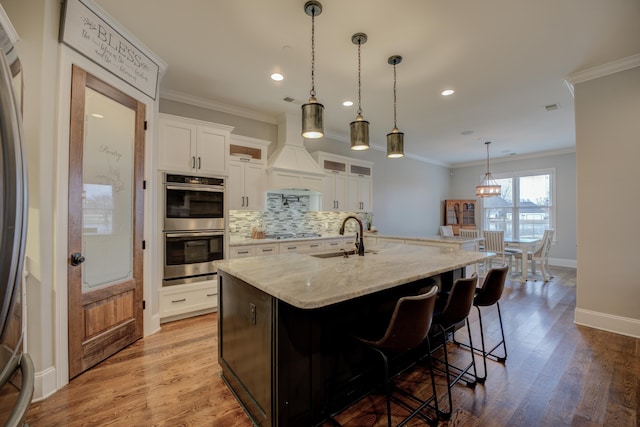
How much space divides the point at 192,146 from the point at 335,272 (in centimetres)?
267

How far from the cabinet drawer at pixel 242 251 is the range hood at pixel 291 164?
1.02m

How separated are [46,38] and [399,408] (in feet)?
11.7

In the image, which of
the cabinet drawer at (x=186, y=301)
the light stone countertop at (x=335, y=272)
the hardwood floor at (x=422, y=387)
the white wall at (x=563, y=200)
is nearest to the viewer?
the light stone countertop at (x=335, y=272)

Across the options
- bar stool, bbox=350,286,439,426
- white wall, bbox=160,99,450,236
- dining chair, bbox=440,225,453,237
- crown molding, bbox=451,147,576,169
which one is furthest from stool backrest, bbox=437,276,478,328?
crown molding, bbox=451,147,576,169

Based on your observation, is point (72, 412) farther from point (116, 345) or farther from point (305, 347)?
point (305, 347)

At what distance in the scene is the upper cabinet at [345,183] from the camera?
5207 mm

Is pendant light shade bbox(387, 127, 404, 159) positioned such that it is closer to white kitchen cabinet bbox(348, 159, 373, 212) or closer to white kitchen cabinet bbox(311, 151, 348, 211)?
white kitchen cabinet bbox(311, 151, 348, 211)

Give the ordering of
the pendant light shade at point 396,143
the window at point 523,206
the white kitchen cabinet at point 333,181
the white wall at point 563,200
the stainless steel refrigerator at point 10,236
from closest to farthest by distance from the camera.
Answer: the stainless steel refrigerator at point 10,236, the pendant light shade at point 396,143, the white kitchen cabinet at point 333,181, the white wall at point 563,200, the window at point 523,206

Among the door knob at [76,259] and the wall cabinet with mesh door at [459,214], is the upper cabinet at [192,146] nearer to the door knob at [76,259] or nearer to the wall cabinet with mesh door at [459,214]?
the door knob at [76,259]

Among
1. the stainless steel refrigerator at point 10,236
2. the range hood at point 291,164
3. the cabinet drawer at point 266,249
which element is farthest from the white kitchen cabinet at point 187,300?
the stainless steel refrigerator at point 10,236

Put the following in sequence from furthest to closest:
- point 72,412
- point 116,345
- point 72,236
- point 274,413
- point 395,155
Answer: point 395,155
point 116,345
point 72,236
point 72,412
point 274,413

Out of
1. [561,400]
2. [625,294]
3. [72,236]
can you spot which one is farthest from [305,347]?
[625,294]

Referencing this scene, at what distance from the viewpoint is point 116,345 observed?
8.34 feet

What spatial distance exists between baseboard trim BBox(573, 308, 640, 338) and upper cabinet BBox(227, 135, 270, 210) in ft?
14.3
